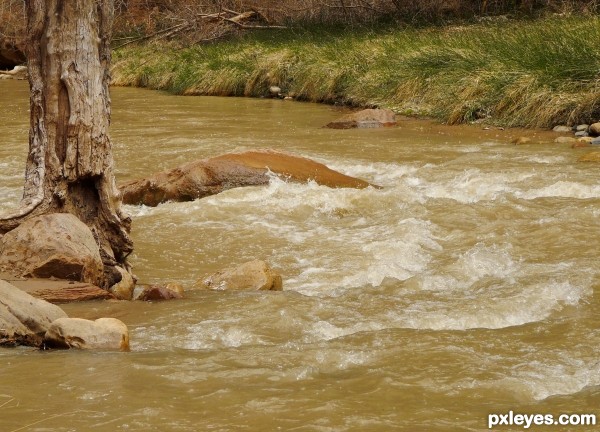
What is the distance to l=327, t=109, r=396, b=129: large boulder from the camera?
13992 mm

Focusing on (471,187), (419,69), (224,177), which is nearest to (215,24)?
(419,69)

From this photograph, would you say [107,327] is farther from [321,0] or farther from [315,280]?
[321,0]

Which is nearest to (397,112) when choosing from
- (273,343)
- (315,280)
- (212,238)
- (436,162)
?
(436,162)

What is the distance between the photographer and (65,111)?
239 inches

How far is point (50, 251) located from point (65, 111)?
95 centimetres

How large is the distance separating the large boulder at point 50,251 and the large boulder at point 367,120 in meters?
8.54

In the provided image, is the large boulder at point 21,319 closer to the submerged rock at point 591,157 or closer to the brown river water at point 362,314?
the brown river water at point 362,314

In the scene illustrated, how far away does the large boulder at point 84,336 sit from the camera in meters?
4.48

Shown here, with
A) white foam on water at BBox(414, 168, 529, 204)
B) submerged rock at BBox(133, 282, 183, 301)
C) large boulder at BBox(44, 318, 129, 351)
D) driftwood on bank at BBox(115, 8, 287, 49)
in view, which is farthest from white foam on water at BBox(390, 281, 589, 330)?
driftwood on bank at BBox(115, 8, 287, 49)

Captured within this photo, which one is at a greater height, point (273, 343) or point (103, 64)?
point (103, 64)

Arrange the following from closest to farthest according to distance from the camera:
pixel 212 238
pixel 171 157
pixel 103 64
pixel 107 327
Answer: pixel 107 327
pixel 103 64
pixel 212 238
pixel 171 157

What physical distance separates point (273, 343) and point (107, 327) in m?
0.83

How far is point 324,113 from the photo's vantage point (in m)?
16.1

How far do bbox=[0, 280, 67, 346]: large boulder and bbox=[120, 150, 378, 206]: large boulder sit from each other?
14.2ft
